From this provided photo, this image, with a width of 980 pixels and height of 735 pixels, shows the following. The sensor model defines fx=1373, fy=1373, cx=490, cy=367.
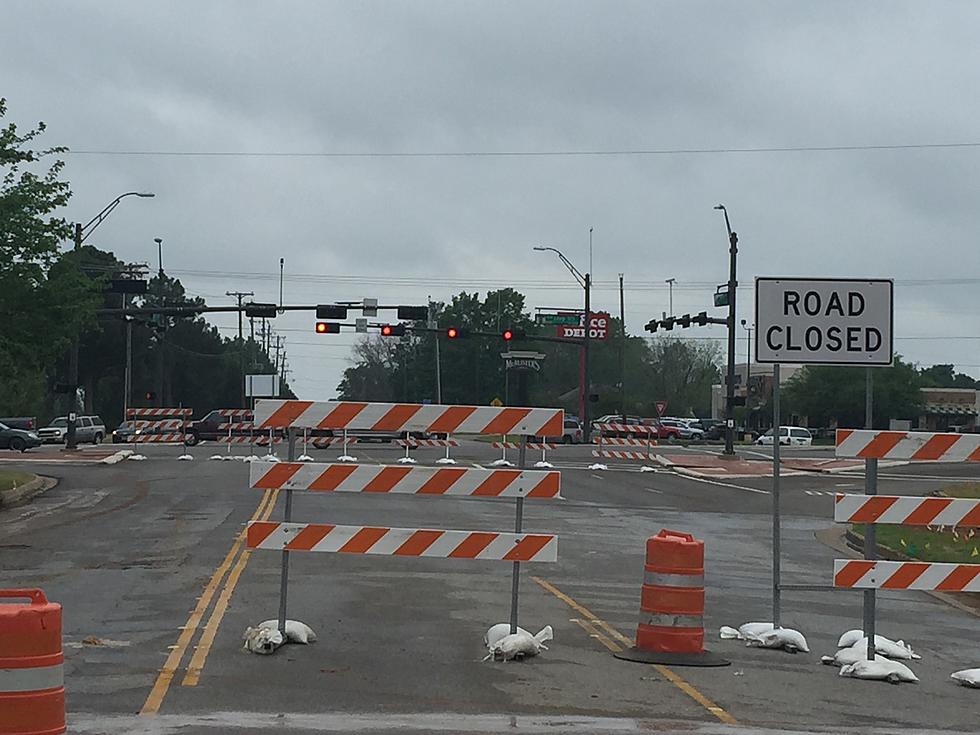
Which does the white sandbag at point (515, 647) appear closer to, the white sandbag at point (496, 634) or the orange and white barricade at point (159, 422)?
the white sandbag at point (496, 634)

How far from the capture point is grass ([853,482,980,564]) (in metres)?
20.6

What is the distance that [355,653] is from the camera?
11.3 meters

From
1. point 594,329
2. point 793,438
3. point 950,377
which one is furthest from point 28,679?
point 950,377

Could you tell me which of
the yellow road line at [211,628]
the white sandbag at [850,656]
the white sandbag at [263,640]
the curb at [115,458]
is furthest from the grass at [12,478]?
the white sandbag at [850,656]

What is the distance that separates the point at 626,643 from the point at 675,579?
1187 mm

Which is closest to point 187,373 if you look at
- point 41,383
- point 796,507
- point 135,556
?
point 41,383

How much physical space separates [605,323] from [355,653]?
97.1 meters

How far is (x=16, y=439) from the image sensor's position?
217 ft

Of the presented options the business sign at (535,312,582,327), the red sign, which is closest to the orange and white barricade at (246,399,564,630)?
the business sign at (535,312,582,327)

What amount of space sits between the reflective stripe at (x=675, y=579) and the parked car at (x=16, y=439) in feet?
194

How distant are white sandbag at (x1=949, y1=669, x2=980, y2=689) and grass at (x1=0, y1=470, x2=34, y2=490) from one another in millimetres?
26792

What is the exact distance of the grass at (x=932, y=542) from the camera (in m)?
20.6

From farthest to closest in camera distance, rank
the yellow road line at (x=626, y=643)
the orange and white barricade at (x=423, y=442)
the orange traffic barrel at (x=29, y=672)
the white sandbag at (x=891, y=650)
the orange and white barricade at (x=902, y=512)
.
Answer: the orange and white barricade at (x=423, y=442) < the white sandbag at (x=891, y=650) < the orange and white barricade at (x=902, y=512) < the yellow road line at (x=626, y=643) < the orange traffic barrel at (x=29, y=672)

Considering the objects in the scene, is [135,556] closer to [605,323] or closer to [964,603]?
[964,603]
